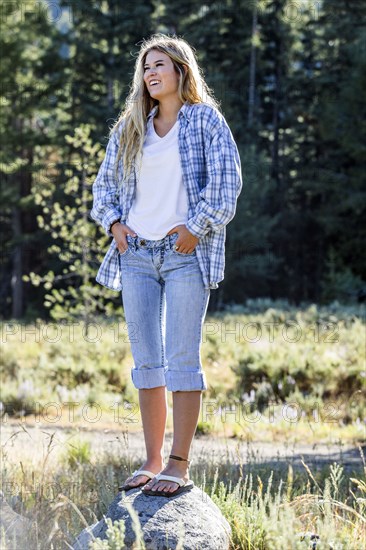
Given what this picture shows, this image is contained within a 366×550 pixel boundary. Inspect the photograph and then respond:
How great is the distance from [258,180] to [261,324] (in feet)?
37.8

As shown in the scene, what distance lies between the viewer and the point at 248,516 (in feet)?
10.4

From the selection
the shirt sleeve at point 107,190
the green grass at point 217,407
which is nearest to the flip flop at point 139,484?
the green grass at point 217,407

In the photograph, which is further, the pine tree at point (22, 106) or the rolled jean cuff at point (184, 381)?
the pine tree at point (22, 106)

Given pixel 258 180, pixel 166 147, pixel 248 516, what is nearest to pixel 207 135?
pixel 166 147

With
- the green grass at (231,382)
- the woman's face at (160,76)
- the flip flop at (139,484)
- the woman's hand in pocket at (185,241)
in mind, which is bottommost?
the green grass at (231,382)

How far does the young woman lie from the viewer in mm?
3252

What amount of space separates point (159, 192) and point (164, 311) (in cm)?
49

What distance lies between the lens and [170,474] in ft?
10.6

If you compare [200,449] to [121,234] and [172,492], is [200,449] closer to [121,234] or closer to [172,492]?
[172,492]

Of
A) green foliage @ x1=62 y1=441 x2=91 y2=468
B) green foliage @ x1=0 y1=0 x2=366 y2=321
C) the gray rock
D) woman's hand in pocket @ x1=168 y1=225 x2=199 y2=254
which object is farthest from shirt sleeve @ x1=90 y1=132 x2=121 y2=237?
green foliage @ x1=0 y1=0 x2=366 y2=321

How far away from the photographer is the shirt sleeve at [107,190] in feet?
11.6

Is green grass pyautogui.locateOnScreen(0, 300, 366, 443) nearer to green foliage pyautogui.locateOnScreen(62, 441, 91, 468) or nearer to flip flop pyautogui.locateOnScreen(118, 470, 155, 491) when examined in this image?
green foliage pyautogui.locateOnScreen(62, 441, 91, 468)

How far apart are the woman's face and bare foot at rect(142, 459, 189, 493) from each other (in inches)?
59.1

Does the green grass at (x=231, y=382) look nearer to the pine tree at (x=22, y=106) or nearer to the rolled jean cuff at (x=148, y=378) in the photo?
the rolled jean cuff at (x=148, y=378)
